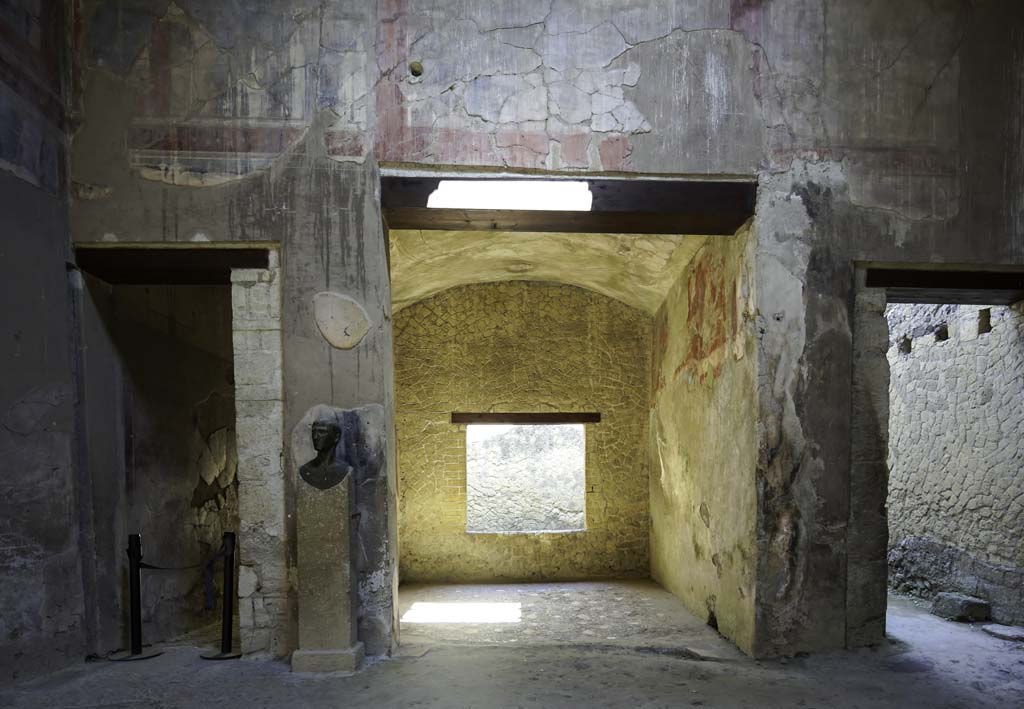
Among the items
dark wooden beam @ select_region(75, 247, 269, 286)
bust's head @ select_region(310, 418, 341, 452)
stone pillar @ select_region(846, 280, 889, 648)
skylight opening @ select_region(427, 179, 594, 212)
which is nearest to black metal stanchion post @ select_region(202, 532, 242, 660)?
bust's head @ select_region(310, 418, 341, 452)

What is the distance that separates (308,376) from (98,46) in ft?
7.72

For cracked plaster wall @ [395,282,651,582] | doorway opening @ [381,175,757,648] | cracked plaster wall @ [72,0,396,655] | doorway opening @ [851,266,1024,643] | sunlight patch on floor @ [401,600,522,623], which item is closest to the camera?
cracked plaster wall @ [72,0,396,655]

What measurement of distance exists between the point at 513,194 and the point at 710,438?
2434 millimetres

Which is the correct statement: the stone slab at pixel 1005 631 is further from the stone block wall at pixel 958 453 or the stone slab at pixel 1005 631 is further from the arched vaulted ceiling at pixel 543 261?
the arched vaulted ceiling at pixel 543 261

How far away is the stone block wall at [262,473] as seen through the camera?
369 cm

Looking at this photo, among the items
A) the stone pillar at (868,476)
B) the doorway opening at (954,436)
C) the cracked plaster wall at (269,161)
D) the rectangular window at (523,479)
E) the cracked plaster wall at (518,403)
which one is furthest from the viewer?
the rectangular window at (523,479)

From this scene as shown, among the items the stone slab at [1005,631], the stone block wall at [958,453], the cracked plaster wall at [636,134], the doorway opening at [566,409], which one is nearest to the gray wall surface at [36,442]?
the cracked plaster wall at [636,134]

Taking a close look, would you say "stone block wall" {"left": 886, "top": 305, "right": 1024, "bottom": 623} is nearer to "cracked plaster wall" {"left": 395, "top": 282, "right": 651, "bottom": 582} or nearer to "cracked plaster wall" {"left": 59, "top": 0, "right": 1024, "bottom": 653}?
"cracked plaster wall" {"left": 59, "top": 0, "right": 1024, "bottom": 653}

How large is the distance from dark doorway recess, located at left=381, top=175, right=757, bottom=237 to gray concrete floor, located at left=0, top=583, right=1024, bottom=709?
9.14ft

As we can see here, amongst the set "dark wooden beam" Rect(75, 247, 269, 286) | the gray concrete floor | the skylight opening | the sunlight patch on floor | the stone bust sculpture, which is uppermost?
the skylight opening

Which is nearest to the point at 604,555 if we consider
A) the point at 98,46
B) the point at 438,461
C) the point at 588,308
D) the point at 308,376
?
the point at 438,461

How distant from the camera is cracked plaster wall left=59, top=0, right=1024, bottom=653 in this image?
370cm

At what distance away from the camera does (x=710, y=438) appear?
4.75 meters

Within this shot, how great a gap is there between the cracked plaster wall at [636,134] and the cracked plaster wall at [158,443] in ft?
2.82
